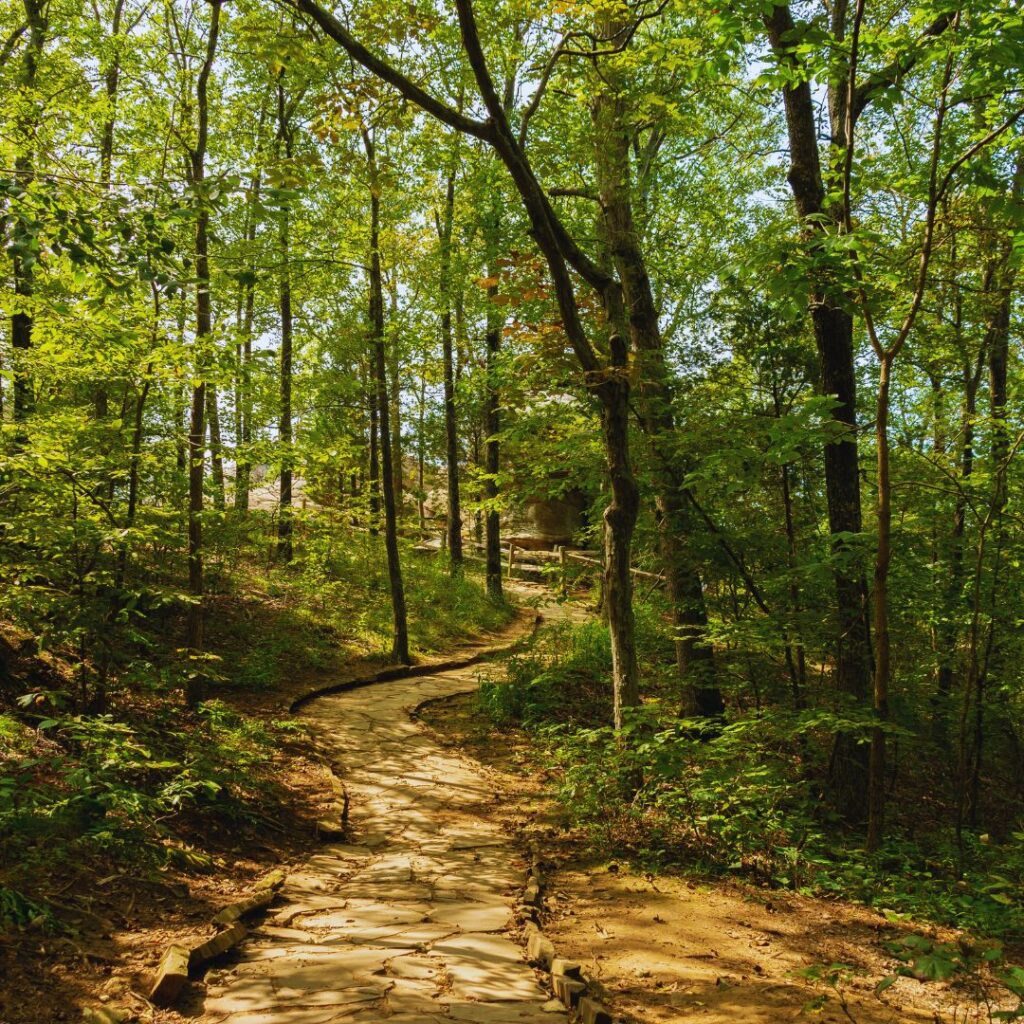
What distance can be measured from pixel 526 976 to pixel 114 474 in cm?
478

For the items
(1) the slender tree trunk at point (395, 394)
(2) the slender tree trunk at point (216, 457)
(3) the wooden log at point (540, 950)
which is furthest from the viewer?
(1) the slender tree trunk at point (395, 394)

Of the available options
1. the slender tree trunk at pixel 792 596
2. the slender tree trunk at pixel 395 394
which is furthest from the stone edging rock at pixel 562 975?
the slender tree trunk at pixel 395 394

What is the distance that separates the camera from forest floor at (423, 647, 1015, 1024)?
9.62 feet

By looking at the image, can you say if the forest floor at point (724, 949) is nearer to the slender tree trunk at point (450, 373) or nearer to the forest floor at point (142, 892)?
the forest floor at point (142, 892)

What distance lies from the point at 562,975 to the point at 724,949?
101cm

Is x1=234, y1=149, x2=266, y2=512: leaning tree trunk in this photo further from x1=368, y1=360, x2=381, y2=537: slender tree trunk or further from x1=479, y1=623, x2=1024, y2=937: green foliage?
x1=479, y1=623, x2=1024, y2=937: green foliage

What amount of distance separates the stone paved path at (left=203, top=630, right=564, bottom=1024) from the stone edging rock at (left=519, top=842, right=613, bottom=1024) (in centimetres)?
8

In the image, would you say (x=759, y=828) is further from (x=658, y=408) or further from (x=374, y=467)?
(x=374, y=467)

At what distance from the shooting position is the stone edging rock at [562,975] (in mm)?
2789

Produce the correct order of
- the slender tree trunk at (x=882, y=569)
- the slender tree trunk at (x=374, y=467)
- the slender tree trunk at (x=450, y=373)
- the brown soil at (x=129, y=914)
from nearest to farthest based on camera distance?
the brown soil at (x=129, y=914) → the slender tree trunk at (x=882, y=569) → the slender tree trunk at (x=374, y=467) → the slender tree trunk at (x=450, y=373)

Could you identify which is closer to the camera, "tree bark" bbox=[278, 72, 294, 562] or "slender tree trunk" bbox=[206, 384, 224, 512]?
"slender tree trunk" bbox=[206, 384, 224, 512]

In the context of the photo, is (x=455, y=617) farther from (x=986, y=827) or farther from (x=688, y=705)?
(x=986, y=827)

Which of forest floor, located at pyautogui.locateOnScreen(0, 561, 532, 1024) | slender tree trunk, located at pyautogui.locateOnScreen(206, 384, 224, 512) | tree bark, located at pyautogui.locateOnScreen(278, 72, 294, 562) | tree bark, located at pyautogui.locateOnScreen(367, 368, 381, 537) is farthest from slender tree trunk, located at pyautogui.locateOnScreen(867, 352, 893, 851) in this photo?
Answer: tree bark, located at pyautogui.locateOnScreen(278, 72, 294, 562)

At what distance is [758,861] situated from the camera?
4934mm
